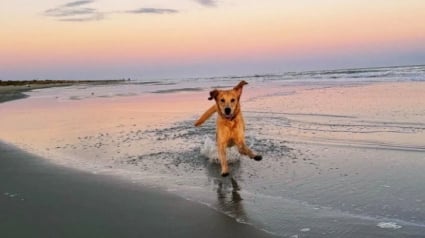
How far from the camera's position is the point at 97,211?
14.7 feet

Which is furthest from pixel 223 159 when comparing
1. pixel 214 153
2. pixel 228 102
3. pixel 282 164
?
pixel 214 153

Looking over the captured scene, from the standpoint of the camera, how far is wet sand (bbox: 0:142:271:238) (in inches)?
154

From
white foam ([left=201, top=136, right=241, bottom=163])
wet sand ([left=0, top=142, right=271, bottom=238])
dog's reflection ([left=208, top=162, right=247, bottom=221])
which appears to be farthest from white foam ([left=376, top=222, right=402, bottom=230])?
white foam ([left=201, top=136, right=241, bottom=163])

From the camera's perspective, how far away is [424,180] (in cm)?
530

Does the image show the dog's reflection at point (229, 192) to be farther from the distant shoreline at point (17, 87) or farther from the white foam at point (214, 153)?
the distant shoreline at point (17, 87)

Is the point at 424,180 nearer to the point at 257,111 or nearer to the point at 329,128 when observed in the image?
the point at 329,128

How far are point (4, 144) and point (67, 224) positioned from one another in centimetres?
550

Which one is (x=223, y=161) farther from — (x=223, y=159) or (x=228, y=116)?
(x=228, y=116)

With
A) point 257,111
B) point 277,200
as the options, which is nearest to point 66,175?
point 277,200

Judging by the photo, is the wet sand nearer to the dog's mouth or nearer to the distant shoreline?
the dog's mouth

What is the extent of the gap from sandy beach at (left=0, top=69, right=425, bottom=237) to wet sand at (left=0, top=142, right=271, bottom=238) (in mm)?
93

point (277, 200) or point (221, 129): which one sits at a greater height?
point (221, 129)

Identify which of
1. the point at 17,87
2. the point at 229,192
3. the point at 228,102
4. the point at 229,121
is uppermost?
the point at 228,102

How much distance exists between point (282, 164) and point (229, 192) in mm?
1520
